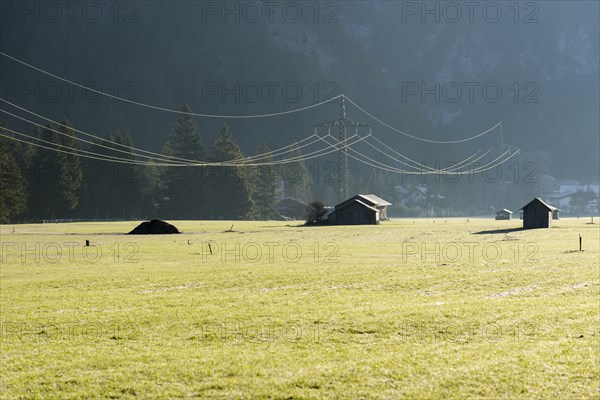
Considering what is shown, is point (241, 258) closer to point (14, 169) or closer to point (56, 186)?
point (14, 169)

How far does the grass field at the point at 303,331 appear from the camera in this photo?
43.0ft

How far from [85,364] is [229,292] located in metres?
11.2

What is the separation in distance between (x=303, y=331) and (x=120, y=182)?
113705mm

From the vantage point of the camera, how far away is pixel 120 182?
12669cm

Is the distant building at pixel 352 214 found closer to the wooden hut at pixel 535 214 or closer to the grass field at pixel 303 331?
the wooden hut at pixel 535 214

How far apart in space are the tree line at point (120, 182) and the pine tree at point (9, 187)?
0.44ft

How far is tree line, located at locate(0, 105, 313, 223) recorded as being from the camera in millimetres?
113750

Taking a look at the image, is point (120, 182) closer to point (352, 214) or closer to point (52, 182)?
point (52, 182)

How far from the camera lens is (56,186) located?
378ft

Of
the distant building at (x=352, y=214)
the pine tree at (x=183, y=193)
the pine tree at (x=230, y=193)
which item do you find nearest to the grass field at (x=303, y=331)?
the distant building at (x=352, y=214)

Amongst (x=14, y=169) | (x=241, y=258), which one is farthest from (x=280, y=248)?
(x=14, y=169)

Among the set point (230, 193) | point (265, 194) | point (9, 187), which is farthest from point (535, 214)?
point (265, 194)

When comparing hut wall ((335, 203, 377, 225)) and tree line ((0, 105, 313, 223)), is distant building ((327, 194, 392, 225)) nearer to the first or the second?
hut wall ((335, 203, 377, 225))

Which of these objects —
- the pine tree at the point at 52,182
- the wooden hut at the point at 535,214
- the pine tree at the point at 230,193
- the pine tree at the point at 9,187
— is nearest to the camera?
the wooden hut at the point at 535,214
